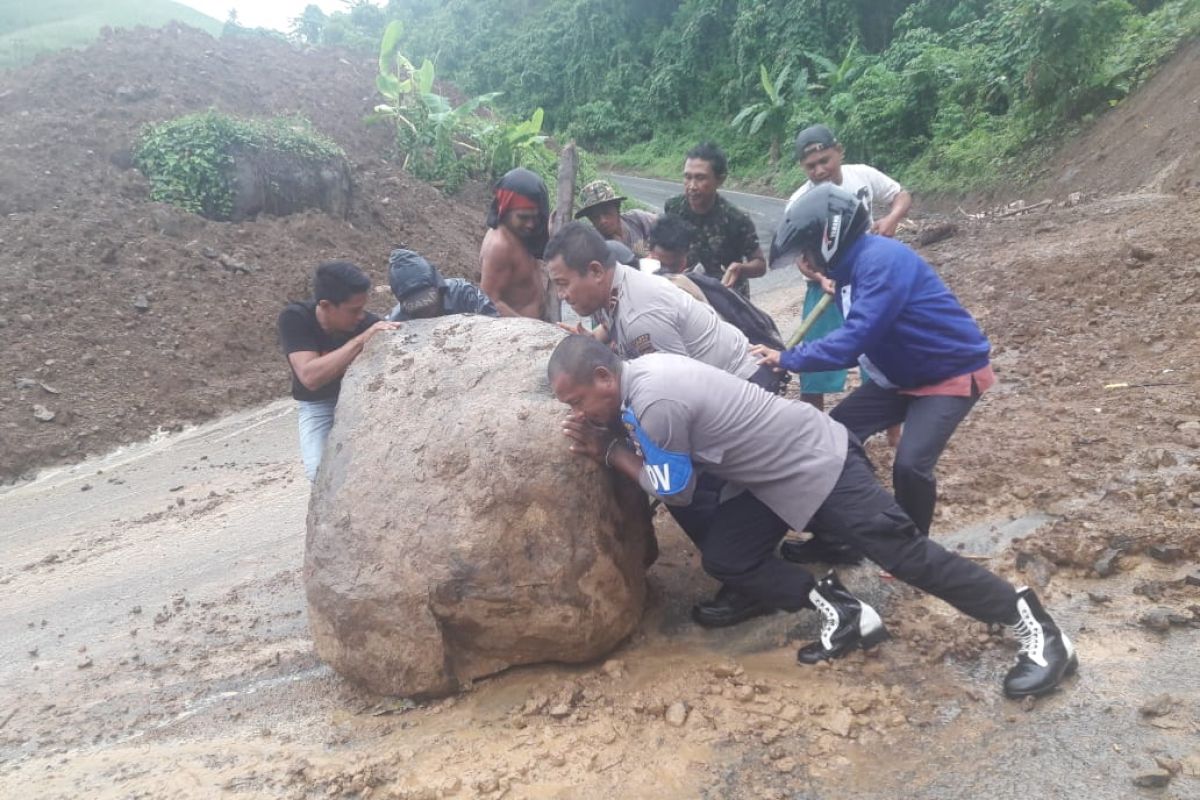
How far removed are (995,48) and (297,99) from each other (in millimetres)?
12800

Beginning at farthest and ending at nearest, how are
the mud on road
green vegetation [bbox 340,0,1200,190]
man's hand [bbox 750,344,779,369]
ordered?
green vegetation [bbox 340,0,1200,190]
man's hand [bbox 750,344,779,369]
the mud on road

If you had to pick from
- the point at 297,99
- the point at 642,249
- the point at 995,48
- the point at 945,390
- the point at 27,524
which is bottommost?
the point at 27,524

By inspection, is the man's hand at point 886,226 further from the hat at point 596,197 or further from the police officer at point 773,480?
the police officer at point 773,480

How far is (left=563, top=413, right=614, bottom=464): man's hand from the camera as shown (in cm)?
324

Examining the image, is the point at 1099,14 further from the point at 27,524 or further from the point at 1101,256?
the point at 27,524

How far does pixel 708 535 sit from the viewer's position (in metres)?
3.42

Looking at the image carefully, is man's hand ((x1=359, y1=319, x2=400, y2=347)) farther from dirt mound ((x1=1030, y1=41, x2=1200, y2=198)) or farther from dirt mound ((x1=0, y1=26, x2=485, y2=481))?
dirt mound ((x1=1030, y1=41, x2=1200, y2=198))

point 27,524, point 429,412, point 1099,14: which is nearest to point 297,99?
point 27,524

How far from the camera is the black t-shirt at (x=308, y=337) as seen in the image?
13.4 feet

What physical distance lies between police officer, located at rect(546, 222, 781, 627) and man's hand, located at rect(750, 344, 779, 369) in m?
0.04

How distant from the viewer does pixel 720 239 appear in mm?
4879

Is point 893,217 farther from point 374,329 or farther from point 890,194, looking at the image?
point 374,329

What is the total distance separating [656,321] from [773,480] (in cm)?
77

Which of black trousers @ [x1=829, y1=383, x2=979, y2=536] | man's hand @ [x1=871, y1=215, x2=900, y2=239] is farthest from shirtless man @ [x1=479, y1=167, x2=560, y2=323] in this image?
black trousers @ [x1=829, y1=383, x2=979, y2=536]
